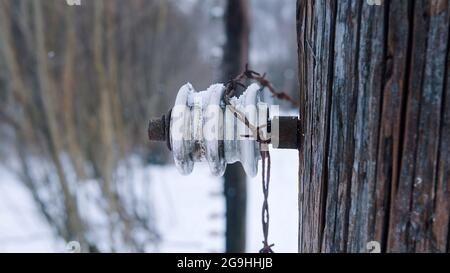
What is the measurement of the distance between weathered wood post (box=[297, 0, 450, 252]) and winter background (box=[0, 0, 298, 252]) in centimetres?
259

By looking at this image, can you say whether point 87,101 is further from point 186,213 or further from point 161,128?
point 161,128

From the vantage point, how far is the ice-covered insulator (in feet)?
2.16

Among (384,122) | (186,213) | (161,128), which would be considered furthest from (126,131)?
(384,122)

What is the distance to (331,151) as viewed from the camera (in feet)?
1.92

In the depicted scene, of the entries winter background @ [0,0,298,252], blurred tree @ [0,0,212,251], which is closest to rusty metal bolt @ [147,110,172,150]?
winter background @ [0,0,298,252]

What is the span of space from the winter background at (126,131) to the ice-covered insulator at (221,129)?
8.23ft

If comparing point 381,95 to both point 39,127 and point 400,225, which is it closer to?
point 400,225

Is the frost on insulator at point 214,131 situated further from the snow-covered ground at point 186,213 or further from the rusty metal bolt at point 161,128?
the snow-covered ground at point 186,213

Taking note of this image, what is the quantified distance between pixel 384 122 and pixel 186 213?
5.23 meters

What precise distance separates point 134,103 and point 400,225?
3.92 metres

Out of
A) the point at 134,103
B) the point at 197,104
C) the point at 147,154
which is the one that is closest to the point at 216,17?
the point at 134,103

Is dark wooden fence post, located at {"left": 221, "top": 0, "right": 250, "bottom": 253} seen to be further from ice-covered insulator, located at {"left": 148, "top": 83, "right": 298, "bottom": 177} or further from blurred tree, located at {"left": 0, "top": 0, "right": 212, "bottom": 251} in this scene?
ice-covered insulator, located at {"left": 148, "top": 83, "right": 298, "bottom": 177}

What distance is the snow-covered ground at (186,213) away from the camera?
4.49m

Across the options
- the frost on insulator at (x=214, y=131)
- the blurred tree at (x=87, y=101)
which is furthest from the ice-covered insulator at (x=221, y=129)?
the blurred tree at (x=87, y=101)
